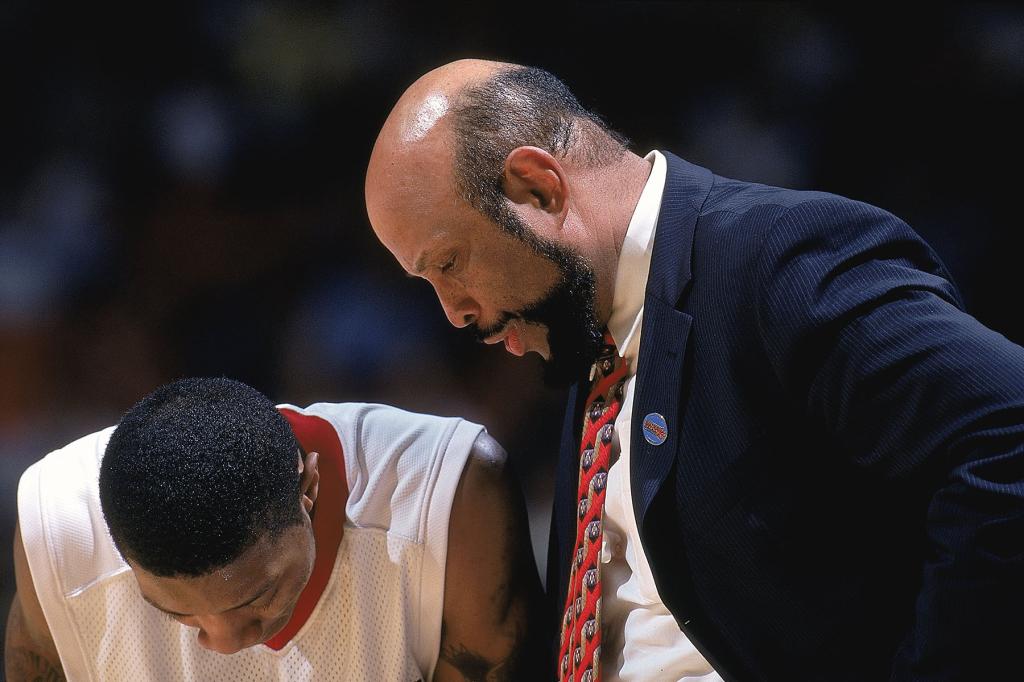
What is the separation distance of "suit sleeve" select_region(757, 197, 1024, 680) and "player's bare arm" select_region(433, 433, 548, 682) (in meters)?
0.62

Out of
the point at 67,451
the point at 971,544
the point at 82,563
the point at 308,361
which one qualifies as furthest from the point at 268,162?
the point at 971,544

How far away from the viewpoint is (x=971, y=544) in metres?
1.11

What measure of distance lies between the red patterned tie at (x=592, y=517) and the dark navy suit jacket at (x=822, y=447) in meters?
0.13

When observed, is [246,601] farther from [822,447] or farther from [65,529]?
[822,447]

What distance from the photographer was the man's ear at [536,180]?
144 cm

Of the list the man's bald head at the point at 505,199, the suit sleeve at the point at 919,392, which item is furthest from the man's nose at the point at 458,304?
the suit sleeve at the point at 919,392

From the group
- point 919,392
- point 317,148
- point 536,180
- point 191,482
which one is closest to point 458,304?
point 536,180

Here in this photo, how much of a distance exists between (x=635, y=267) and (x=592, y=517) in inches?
15.0

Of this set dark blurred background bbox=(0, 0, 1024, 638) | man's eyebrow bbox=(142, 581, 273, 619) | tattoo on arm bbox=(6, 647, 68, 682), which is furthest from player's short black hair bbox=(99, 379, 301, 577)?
dark blurred background bbox=(0, 0, 1024, 638)

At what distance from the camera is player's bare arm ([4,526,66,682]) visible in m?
1.71

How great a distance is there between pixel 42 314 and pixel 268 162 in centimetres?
59

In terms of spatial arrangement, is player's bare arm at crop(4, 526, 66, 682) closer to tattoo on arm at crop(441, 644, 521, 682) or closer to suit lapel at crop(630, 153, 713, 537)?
tattoo on arm at crop(441, 644, 521, 682)

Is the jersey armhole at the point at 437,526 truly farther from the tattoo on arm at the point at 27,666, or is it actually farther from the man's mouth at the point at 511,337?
the tattoo on arm at the point at 27,666

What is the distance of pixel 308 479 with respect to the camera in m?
1.61
